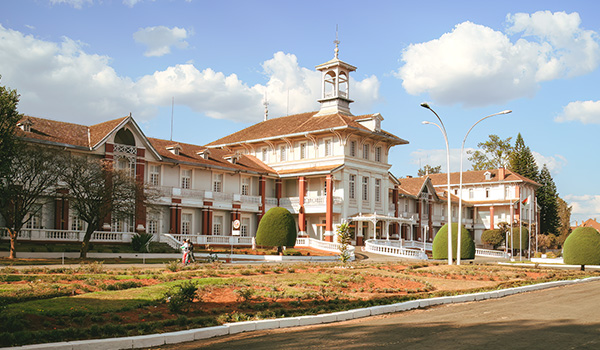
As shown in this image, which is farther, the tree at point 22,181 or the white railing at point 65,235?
the white railing at point 65,235

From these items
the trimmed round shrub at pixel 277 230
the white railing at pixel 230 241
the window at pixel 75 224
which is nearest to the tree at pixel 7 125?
the window at pixel 75 224

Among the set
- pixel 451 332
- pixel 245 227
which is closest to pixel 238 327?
pixel 451 332

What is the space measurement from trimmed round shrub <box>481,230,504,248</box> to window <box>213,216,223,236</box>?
1781 inches

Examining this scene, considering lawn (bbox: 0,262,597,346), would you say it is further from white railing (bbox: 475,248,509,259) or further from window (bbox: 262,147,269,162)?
white railing (bbox: 475,248,509,259)

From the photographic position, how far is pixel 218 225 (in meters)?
56.5

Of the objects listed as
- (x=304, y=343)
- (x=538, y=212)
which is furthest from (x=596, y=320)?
(x=538, y=212)

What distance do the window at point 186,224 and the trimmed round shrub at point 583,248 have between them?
104 ft

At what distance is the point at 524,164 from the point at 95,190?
80414 mm

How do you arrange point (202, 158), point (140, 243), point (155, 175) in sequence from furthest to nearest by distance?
point (202, 158) → point (155, 175) → point (140, 243)

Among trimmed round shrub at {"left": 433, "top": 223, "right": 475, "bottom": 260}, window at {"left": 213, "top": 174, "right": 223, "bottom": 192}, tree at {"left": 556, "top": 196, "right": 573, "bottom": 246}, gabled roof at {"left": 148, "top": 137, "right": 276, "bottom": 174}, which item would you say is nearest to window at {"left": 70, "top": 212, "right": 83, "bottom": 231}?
gabled roof at {"left": 148, "top": 137, "right": 276, "bottom": 174}

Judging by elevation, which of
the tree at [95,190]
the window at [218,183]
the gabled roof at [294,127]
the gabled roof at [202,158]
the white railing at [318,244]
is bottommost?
the white railing at [318,244]

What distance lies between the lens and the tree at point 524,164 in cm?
9881

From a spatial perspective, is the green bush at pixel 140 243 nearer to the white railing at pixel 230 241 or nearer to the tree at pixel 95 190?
the white railing at pixel 230 241

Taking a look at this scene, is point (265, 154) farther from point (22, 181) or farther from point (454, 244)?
point (22, 181)
